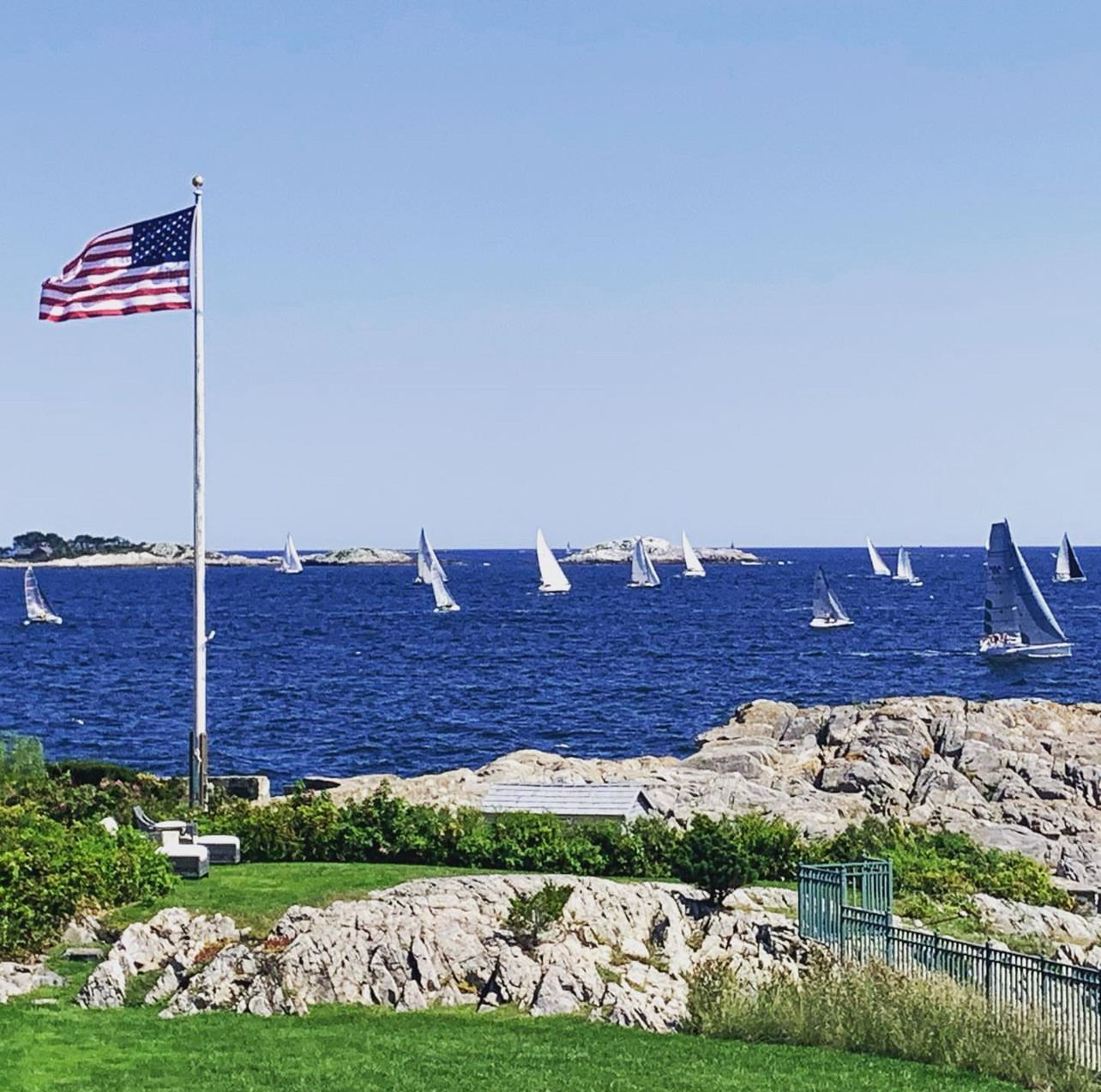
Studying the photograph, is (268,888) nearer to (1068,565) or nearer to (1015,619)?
(1015,619)

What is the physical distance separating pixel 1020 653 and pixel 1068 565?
262ft

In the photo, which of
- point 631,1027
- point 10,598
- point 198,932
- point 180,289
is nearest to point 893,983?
point 631,1027

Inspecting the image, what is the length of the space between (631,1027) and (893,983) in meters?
2.80

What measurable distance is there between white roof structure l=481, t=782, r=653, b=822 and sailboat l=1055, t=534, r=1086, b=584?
129480mm

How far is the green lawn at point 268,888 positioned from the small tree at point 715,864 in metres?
3.16

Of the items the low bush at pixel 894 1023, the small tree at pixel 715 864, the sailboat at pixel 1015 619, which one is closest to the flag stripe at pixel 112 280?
the small tree at pixel 715 864

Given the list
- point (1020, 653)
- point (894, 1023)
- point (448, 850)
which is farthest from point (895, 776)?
point (1020, 653)

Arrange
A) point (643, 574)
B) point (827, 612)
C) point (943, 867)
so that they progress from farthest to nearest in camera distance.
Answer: point (643, 574)
point (827, 612)
point (943, 867)

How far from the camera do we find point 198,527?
85.3ft

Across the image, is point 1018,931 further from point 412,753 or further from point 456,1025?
point 412,753

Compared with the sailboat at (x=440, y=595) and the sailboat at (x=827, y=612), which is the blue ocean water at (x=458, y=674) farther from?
the sailboat at (x=440, y=595)

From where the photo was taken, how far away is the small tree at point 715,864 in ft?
64.0

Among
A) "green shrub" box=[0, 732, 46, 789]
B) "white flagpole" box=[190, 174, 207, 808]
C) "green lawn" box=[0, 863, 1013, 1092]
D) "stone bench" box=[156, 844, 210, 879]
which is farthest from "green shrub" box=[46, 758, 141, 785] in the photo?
"green lawn" box=[0, 863, 1013, 1092]

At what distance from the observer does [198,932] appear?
703 inches
